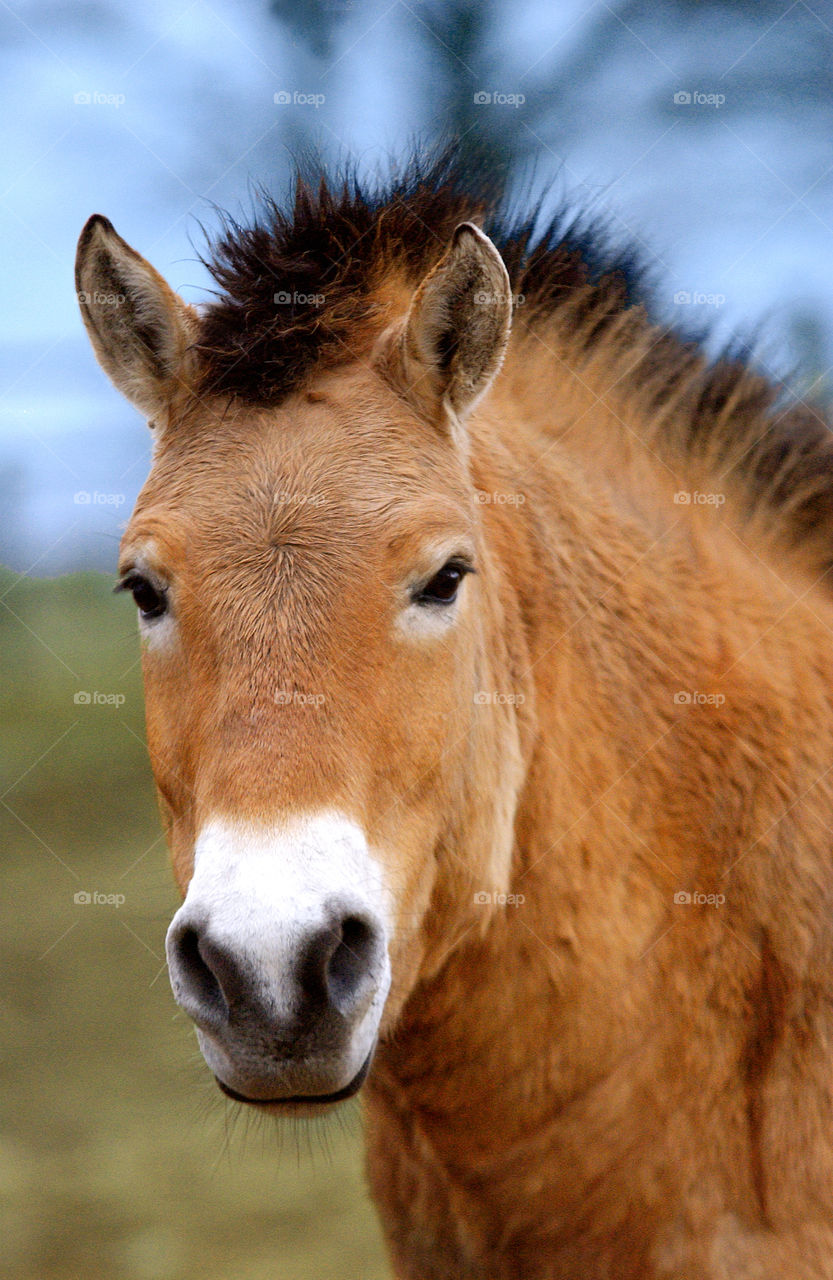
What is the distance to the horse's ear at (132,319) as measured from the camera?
7.39 ft

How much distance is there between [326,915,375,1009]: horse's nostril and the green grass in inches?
50.1

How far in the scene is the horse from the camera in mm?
1891

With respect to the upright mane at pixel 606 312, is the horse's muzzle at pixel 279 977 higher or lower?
lower

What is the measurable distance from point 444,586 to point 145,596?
637 mm

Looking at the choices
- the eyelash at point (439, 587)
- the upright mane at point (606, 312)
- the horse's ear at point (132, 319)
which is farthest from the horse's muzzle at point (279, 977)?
the upright mane at point (606, 312)

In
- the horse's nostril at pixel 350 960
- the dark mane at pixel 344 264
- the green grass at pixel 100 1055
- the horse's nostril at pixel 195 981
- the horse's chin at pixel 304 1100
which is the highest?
the dark mane at pixel 344 264

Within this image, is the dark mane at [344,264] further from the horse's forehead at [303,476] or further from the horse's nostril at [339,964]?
the horse's nostril at [339,964]

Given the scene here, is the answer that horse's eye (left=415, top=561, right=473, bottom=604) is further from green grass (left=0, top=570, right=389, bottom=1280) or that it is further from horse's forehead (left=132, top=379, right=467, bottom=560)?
green grass (left=0, top=570, right=389, bottom=1280)

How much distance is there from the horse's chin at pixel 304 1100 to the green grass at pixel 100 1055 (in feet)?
3.65

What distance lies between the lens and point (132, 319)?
7.68 feet

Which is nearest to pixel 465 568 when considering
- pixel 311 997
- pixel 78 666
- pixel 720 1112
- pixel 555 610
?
pixel 555 610

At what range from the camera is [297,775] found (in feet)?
5.65

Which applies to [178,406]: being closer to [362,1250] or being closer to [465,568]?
[465,568]

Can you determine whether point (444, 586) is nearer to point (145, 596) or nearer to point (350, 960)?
point (145, 596)
